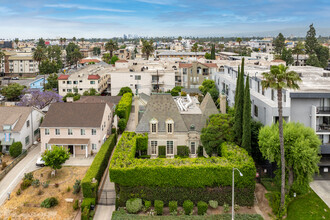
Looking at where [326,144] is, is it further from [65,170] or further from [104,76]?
[104,76]

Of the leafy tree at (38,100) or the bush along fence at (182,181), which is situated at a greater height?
the leafy tree at (38,100)

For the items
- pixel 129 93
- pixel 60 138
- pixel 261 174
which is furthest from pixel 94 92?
pixel 261 174

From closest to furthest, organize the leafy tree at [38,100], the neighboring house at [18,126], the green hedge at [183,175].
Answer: the green hedge at [183,175] < the neighboring house at [18,126] < the leafy tree at [38,100]

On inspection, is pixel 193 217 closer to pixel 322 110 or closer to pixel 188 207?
pixel 188 207

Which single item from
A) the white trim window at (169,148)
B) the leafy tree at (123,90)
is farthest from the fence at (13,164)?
the leafy tree at (123,90)

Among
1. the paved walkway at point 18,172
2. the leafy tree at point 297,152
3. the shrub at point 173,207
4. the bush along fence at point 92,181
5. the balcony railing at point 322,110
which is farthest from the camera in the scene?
the balcony railing at point 322,110

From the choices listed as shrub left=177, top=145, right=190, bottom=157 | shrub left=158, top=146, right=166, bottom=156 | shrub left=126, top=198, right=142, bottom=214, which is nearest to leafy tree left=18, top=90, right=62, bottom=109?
shrub left=158, top=146, right=166, bottom=156

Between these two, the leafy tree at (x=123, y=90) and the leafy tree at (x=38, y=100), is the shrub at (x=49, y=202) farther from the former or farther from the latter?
the leafy tree at (x=123, y=90)
